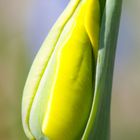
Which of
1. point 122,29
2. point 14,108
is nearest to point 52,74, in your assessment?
point 122,29

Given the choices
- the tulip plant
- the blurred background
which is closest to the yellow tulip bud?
the tulip plant

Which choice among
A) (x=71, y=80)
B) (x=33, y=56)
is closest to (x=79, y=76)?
(x=71, y=80)

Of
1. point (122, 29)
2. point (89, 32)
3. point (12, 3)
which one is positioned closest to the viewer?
point (89, 32)

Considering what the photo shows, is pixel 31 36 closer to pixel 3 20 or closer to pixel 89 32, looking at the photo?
pixel 3 20

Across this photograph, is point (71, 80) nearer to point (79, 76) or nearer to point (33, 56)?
point (79, 76)

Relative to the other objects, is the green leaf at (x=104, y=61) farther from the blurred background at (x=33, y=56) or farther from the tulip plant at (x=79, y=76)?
the blurred background at (x=33, y=56)
